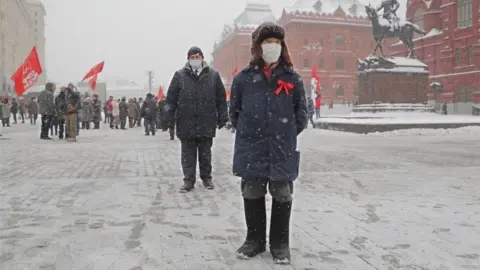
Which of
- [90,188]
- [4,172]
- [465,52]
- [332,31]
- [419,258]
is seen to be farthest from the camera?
[332,31]

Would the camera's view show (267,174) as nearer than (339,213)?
Yes

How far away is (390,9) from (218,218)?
71.9ft

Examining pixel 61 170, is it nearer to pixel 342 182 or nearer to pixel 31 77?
pixel 342 182

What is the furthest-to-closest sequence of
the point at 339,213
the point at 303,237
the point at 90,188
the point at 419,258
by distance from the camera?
the point at 90,188 < the point at 339,213 < the point at 303,237 < the point at 419,258

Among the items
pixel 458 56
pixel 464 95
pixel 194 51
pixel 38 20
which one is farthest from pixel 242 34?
pixel 38 20

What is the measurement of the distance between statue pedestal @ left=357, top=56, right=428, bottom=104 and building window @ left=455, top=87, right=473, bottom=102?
2184cm

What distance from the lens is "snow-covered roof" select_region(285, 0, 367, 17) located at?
2923 inches

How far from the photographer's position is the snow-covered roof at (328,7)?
74.2 metres

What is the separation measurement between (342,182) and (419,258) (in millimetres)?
3432

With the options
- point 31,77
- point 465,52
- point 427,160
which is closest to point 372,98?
point 427,160

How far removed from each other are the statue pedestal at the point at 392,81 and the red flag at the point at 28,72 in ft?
49.7

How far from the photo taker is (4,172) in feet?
26.5

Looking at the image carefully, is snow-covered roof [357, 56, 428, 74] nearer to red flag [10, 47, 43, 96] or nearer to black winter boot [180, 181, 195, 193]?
red flag [10, 47, 43, 96]

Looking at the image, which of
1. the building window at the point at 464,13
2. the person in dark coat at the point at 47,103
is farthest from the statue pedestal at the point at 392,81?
the building window at the point at 464,13
